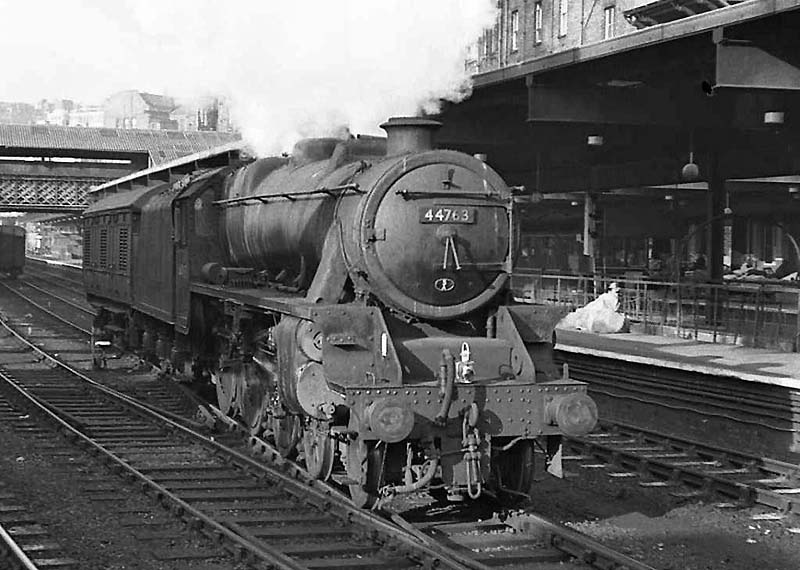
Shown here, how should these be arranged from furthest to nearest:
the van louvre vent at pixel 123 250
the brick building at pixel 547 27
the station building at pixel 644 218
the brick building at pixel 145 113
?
the brick building at pixel 145 113 → the brick building at pixel 547 27 → the station building at pixel 644 218 → the van louvre vent at pixel 123 250

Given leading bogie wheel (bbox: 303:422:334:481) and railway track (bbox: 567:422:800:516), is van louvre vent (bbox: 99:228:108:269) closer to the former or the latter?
railway track (bbox: 567:422:800:516)

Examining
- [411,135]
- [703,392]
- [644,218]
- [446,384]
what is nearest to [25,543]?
[446,384]

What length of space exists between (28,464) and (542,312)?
190 inches

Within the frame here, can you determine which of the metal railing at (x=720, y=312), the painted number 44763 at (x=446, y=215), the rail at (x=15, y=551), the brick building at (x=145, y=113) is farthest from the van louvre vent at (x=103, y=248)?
the brick building at (x=145, y=113)

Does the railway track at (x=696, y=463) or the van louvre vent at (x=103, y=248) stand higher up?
the van louvre vent at (x=103, y=248)

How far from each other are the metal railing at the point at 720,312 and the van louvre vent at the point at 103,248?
6656 millimetres

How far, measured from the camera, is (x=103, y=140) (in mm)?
36406

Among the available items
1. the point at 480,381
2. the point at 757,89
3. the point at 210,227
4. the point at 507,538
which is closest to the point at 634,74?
the point at 757,89

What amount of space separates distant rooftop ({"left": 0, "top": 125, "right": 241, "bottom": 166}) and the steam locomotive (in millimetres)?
25989

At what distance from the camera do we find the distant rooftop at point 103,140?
1355 inches

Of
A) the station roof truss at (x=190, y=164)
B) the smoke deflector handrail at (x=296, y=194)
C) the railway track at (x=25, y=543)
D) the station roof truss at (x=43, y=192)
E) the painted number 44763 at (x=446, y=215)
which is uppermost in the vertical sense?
the station roof truss at (x=43, y=192)

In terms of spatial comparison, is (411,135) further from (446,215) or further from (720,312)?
(720,312)

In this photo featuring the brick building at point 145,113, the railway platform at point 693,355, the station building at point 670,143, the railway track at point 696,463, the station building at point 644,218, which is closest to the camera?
the railway track at point 696,463

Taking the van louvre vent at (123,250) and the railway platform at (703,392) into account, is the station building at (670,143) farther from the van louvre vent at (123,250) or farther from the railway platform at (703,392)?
the van louvre vent at (123,250)
